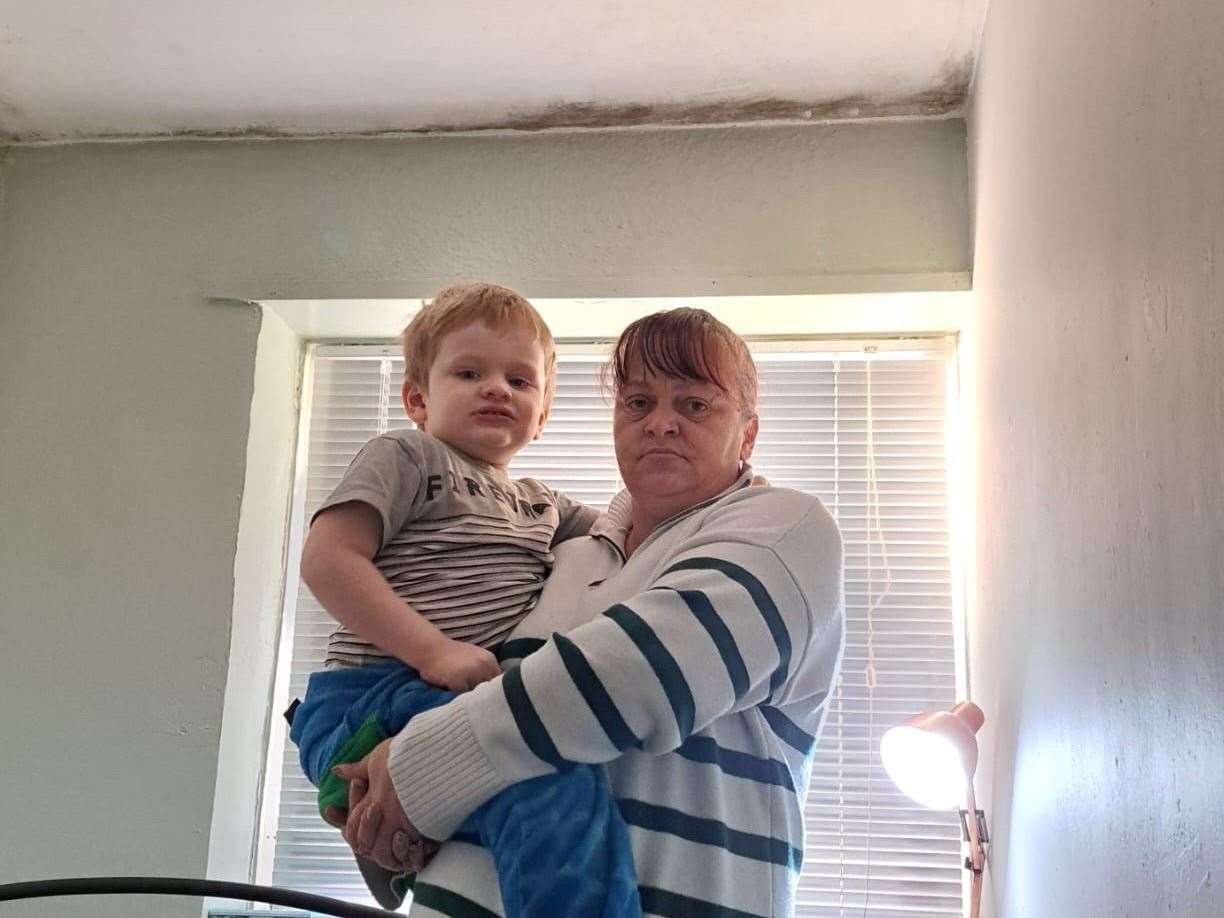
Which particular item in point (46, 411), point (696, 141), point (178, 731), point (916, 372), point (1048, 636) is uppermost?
point (696, 141)

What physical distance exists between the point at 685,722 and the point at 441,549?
15.0 inches

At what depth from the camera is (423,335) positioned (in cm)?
134

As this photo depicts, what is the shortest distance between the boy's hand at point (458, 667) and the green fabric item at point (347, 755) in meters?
0.07

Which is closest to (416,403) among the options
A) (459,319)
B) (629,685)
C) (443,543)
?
(459,319)

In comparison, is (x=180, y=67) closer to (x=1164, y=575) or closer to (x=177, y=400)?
(x=177, y=400)

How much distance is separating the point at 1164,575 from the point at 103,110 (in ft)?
6.75

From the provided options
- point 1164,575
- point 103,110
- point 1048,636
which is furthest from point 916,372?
point 103,110

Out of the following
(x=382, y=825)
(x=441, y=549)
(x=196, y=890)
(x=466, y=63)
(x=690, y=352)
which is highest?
(x=466, y=63)

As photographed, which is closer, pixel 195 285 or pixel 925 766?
pixel 925 766

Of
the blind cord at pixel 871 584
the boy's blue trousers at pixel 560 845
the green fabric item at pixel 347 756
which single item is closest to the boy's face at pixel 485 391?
the green fabric item at pixel 347 756

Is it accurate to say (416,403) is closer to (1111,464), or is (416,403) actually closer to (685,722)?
(685,722)

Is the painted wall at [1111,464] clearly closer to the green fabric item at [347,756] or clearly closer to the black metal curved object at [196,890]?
the green fabric item at [347,756]

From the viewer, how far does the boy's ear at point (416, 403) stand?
1360mm

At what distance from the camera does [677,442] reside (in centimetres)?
114
